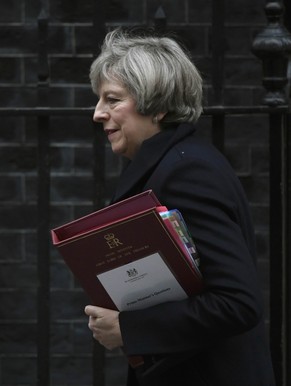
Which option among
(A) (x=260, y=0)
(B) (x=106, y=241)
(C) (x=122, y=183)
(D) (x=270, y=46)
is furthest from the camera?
(A) (x=260, y=0)

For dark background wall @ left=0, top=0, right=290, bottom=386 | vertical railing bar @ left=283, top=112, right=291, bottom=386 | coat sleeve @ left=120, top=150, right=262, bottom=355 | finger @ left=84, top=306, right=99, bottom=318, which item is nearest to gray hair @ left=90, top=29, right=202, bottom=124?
coat sleeve @ left=120, top=150, right=262, bottom=355

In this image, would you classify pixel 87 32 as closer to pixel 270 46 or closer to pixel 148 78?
pixel 270 46

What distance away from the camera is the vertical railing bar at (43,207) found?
366 centimetres

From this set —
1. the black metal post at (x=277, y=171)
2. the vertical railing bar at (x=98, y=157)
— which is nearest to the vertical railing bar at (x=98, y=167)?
the vertical railing bar at (x=98, y=157)

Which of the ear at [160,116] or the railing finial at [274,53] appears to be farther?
the railing finial at [274,53]

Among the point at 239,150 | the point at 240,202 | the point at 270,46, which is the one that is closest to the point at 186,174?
the point at 240,202

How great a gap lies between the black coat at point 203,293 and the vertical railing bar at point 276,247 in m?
0.70

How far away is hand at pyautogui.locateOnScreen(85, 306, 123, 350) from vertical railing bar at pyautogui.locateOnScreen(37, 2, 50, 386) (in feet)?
2.53

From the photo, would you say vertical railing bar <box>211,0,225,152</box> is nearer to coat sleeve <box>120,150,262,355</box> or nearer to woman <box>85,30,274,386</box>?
woman <box>85,30,274,386</box>

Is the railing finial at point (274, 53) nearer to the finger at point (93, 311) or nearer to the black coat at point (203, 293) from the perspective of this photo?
the black coat at point (203, 293)

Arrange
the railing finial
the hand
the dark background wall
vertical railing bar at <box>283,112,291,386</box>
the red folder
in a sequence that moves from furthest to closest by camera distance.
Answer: the dark background wall
vertical railing bar at <box>283,112,291,386</box>
the railing finial
the hand
the red folder

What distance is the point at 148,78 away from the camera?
9.93 feet

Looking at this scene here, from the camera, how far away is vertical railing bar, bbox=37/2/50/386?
3.66 meters

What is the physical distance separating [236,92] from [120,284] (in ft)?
8.20
